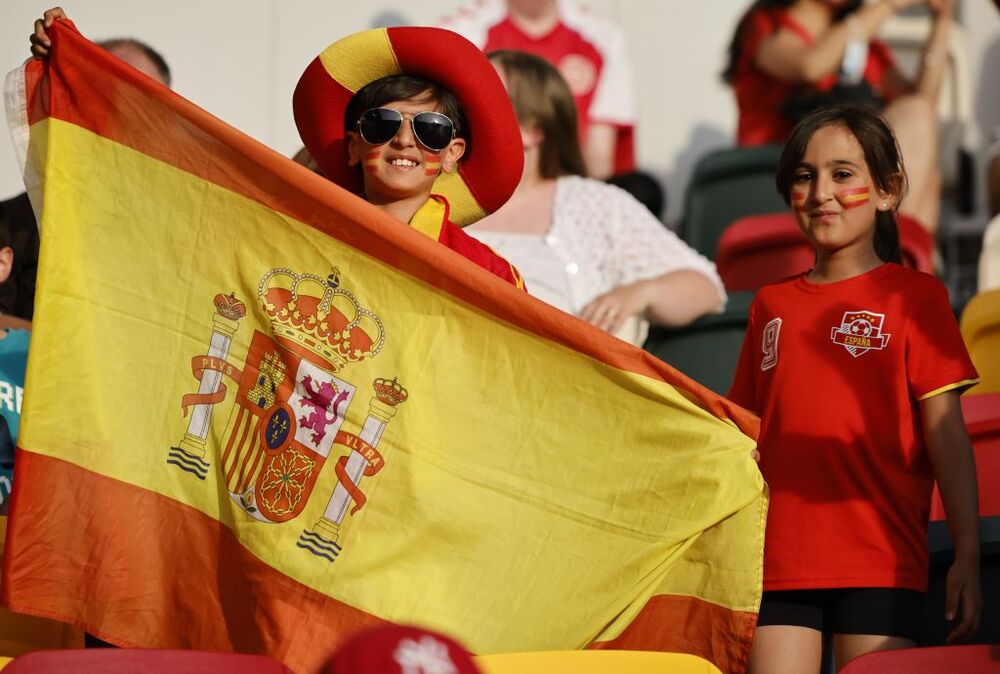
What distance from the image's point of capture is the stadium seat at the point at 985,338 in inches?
176

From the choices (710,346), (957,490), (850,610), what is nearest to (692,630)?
(850,610)

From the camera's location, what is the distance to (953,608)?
10.5 ft

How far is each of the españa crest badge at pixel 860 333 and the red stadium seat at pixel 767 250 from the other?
2.00 meters

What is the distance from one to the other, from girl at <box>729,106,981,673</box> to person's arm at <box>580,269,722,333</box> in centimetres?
119

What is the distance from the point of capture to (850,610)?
334cm

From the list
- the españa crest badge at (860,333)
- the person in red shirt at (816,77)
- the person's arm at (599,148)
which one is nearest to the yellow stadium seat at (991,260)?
the person in red shirt at (816,77)

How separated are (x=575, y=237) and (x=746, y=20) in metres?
2.21

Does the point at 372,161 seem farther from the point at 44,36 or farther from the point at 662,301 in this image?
the point at 662,301

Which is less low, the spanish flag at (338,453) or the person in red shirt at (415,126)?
the person in red shirt at (415,126)

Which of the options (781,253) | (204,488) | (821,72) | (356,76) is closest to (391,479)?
(204,488)

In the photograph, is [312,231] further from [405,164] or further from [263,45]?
[263,45]

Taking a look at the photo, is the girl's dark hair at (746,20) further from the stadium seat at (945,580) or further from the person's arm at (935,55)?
the stadium seat at (945,580)


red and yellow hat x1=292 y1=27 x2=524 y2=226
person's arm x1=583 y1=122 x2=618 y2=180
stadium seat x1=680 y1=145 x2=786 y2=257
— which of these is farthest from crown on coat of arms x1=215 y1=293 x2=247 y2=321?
person's arm x1=583 y1=122 x2=618 y2=180

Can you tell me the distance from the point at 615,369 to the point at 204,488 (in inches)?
32.5
